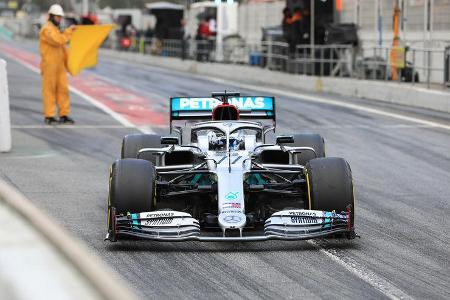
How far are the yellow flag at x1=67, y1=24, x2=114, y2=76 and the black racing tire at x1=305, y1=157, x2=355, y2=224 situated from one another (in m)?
11.2

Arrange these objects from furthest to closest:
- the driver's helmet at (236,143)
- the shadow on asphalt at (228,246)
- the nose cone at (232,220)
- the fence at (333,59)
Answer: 1. the fence at (333,59)
2. the driver's helmet at (236,143)
3. the shadow on asphalt at (228,246)
4. the nose cone at (232,220)

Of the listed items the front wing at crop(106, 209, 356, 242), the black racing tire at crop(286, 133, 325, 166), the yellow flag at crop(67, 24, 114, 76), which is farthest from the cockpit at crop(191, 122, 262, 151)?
the yellow flag at crop(67, 24, 114, 76)

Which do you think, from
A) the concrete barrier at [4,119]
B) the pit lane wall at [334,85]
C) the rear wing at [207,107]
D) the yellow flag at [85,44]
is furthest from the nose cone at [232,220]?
the pit lane wall at [334,85]

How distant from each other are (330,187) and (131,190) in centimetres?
162

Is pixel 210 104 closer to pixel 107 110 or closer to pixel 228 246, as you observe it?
pixel 228 246

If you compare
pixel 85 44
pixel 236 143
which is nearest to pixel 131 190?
pixel 236 143

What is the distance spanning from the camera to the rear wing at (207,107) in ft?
37.4

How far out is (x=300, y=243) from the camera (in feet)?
30.3

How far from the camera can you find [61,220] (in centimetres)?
1028

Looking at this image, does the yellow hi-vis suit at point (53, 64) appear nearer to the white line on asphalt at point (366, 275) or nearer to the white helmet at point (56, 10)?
the white helmet at point (56, 10)

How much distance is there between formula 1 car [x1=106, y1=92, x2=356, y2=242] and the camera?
8812mm

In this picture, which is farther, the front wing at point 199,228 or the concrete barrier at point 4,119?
the concrete barrier at point 4,119

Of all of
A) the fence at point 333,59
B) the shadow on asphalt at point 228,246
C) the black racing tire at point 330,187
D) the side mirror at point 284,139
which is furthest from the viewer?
the fence at point 333,59

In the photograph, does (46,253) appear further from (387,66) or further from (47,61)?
(387,66)
